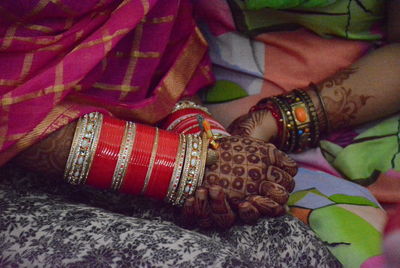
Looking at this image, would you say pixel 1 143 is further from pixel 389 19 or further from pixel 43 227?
pixel 389 19

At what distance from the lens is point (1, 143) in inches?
31.8

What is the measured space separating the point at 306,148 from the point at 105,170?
1.53ft

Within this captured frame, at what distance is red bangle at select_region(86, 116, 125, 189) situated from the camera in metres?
0.84

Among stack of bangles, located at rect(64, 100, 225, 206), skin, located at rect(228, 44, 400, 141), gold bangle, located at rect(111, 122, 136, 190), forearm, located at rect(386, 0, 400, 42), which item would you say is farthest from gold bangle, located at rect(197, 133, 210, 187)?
forearm, located at rect(386, 0, 400, 42)

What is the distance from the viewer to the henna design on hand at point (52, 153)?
84cm

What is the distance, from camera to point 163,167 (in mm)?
852

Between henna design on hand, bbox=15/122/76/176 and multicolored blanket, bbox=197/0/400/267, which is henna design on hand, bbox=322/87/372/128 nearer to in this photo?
multicolored blanket, bbox=197/0/400/267

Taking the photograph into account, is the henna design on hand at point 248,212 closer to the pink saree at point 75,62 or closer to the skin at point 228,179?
the skin at point 228,179

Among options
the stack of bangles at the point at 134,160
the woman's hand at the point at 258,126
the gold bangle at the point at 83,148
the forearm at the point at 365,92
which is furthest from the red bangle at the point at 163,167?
the forearm at the point at 365,92

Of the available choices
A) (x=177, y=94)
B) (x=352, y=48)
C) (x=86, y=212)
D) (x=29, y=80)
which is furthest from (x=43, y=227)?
(x=352, y=48)

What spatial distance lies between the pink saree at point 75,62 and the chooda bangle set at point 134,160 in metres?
0.05

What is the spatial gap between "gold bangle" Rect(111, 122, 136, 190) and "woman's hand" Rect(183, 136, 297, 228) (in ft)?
0.38

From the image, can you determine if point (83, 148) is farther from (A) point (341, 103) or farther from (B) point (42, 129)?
(A) point (341, 103)

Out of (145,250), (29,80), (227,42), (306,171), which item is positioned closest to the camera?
(145,250)
